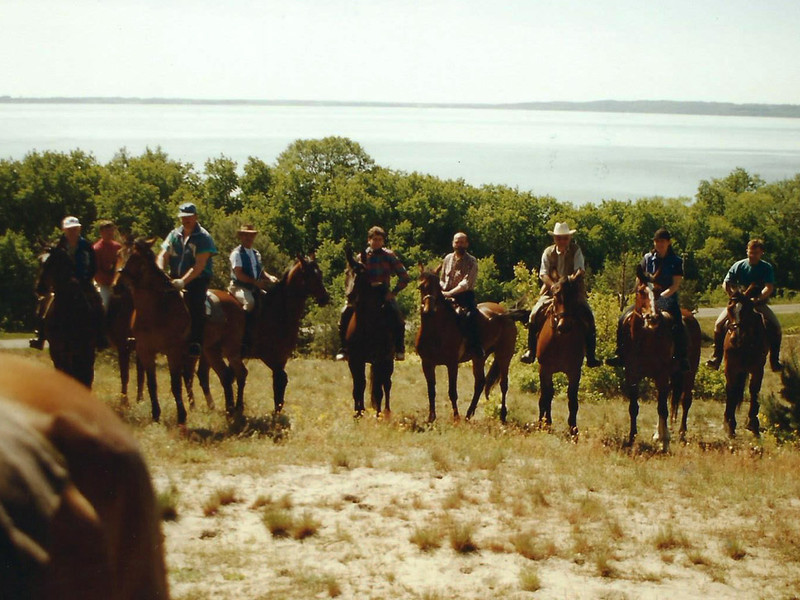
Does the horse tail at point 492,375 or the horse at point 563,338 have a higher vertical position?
the horse at point 563,338

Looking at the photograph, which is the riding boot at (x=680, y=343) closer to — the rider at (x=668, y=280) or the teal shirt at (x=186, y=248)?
the rider at (x=668, y=280)

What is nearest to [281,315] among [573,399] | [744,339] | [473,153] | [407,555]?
[573,399]

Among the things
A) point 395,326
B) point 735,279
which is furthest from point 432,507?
point 735,279

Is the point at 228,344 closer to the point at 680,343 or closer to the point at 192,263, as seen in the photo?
the point at 192,263

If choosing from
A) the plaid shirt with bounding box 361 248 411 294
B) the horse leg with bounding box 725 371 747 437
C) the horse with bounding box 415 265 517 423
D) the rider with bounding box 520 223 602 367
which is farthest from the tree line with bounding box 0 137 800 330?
the rider with bounding box 520 223 602 367

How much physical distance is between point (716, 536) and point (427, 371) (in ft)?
23.5

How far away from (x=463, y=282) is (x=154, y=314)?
5.43m

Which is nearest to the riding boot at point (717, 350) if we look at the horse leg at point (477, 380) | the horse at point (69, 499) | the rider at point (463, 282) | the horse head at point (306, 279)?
the horse leg at point (477, 380)

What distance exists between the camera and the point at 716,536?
8.89 m

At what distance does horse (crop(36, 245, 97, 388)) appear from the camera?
1246 centimetres

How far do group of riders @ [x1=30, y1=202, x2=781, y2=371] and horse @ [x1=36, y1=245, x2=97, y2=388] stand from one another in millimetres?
175

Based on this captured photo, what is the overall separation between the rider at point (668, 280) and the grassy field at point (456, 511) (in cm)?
178

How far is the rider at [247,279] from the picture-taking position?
14617 millimetres

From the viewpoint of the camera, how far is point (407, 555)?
8.00 metres
